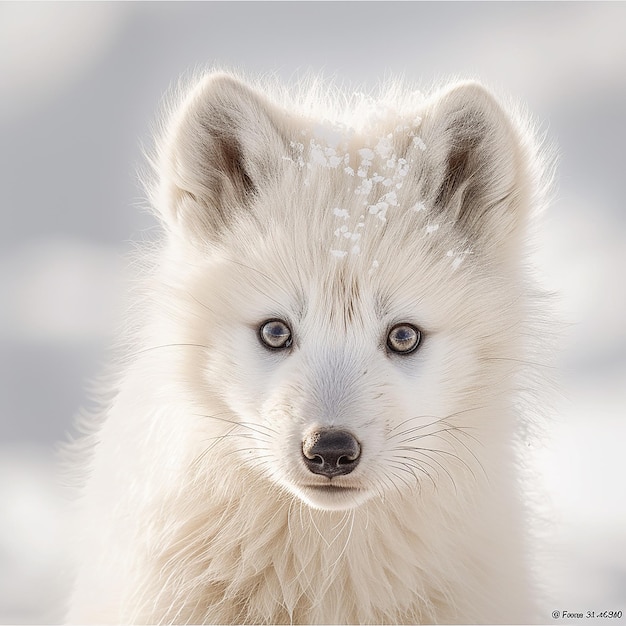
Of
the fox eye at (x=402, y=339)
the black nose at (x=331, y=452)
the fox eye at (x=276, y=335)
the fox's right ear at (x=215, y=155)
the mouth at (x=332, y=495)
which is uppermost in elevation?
the fox's right ear at (x=215, y=155)

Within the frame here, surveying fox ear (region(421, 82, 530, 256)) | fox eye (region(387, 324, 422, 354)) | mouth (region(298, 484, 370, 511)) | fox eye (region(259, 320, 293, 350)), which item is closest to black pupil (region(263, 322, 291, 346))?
fox eye (region(259, 320, 293, 350))

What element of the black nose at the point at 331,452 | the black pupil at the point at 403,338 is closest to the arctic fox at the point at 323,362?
the black pupil at the point at 403,338

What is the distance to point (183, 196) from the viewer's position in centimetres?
373

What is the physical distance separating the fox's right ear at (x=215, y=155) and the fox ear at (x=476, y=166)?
0.58 metres

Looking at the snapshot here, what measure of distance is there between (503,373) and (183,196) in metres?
1.36

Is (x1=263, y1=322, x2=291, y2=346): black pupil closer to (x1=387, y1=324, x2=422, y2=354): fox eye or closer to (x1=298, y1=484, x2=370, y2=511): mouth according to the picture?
(x1=387, y1=324, x2=422, y2=354): fox eye

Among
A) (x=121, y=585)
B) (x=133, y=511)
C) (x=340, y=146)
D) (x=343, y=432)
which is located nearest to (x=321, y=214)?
(x=340, y=146)

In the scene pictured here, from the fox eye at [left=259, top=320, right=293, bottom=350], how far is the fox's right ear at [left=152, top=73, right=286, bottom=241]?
1.68 feet

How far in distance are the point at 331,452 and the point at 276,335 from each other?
0.52 m

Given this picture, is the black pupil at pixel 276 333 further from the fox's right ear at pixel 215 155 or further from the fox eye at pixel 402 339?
the fox's right ear at pixel 215 155

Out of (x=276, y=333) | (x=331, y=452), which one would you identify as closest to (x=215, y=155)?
(x=276, y=333)

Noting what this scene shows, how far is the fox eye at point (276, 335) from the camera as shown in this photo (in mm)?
3363

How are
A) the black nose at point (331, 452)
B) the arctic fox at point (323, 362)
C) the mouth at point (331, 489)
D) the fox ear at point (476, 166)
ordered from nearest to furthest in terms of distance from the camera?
the black nose at point (331, 452) → the mouth at point (331, 489) → the arctic fox at point (323, 362) → the fox ear at point (476, 166)

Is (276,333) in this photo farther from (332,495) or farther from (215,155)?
(215,155)
